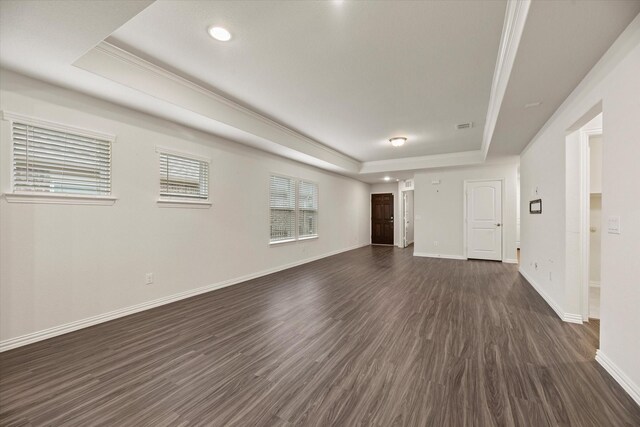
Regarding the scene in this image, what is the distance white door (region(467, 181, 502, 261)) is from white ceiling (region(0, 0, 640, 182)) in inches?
116

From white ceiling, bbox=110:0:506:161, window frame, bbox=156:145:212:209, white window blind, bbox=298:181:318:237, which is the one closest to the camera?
white ceiling, bbox=110:0:506:161

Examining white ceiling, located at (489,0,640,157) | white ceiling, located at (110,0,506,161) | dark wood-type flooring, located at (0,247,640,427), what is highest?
white ceiling, located at (110,0,506,161)

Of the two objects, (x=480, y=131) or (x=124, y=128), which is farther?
(x=480, y=131)

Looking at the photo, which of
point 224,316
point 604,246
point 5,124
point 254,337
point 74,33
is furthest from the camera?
point 224,316

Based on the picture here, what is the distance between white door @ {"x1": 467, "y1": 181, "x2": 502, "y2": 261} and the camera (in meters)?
7.00

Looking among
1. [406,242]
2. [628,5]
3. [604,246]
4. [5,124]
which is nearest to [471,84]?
[628,5]

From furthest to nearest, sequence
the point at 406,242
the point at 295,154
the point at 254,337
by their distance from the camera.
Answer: the point at 406,242, the point at 295,154, the point at 254,337

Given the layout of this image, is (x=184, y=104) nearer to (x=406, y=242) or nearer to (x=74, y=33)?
(x=74, y=33)

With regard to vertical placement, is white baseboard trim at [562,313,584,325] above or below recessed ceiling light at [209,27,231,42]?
below

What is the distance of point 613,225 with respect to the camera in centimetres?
205

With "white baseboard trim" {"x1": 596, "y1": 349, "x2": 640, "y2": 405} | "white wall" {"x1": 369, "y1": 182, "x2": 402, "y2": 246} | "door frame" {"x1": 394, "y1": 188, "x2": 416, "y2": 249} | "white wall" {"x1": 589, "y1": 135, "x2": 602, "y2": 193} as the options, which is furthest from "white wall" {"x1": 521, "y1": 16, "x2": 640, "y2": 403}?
"white wall" {"x1": 369, "y1": 182, "x2": 402, "y2": 246}

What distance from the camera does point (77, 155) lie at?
2.93 m

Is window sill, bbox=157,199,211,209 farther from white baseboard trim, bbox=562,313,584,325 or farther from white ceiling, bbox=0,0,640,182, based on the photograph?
white baseboard trim, bbox=562,313,584,325

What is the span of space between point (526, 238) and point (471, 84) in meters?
3.43
